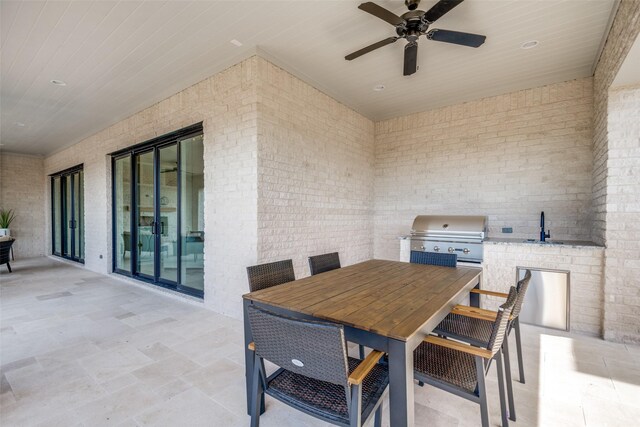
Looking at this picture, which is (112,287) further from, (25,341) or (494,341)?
(494,341)

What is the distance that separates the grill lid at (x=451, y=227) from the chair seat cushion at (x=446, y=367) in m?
2.54

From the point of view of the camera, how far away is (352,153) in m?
5.06

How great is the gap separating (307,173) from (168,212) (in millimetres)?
2356

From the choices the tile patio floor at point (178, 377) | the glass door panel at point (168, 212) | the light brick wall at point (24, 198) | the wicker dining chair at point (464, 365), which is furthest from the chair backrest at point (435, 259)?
the light brick wall at point (24, 198)

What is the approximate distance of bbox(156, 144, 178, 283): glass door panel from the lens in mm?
4559

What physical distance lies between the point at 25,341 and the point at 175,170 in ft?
8.56

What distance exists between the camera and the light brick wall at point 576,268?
10.3 feet

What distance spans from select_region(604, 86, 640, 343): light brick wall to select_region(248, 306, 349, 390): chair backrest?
3391mm

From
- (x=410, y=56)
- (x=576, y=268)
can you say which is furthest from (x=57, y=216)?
(x=576, y=268)

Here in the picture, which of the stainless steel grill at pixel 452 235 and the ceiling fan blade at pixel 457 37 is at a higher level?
the ceiling fan blade at pixel 457 37

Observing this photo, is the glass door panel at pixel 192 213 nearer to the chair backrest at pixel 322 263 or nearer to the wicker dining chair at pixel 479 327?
the chair backrest at pixel 322 263

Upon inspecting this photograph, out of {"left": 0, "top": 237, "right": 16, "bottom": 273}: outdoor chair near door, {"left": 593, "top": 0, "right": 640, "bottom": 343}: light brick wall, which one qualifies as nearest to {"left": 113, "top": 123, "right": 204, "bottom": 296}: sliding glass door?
{"left": 0, "top": 237, "right": 16, "bottom": 273}: outdoor chair near door

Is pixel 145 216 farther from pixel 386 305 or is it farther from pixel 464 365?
pixel 464 365

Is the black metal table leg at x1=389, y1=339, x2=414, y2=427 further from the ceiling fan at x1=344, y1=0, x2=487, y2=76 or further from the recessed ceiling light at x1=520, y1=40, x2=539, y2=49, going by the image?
the recessed ceiling light at x1=520, y1=40, x2=539, y2=49
